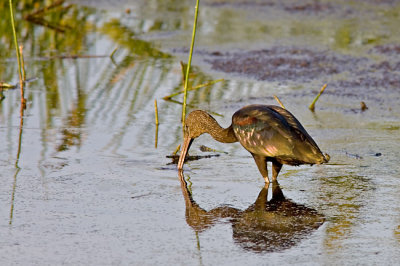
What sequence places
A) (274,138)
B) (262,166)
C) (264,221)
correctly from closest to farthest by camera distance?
(264,221)
(274,138)
(262,166)

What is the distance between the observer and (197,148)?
7805 millimetres

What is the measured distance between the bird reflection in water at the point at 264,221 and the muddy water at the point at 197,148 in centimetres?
2

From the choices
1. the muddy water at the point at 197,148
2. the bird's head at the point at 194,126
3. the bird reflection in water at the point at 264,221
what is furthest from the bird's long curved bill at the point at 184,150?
the bird reflection in water at the point at 264,221

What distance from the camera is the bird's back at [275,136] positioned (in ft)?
20.8

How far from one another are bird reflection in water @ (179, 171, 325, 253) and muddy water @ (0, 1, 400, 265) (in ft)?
0.05

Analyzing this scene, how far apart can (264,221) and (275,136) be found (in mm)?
1052

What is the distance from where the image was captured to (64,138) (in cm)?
808

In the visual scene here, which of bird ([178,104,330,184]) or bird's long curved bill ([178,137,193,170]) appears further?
bird's long curved bill ([178,137,193,170])

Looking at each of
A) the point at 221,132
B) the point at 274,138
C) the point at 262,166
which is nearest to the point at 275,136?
the point at 274,138

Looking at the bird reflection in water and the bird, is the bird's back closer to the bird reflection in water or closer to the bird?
the bird

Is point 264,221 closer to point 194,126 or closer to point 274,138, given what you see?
point 274,138

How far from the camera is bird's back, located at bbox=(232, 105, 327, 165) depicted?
634cm

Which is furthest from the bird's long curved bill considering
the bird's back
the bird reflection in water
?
the bird reflection in water

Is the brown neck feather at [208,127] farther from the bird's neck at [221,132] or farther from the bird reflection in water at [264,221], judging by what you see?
the bird reflection in water at [264,221]
